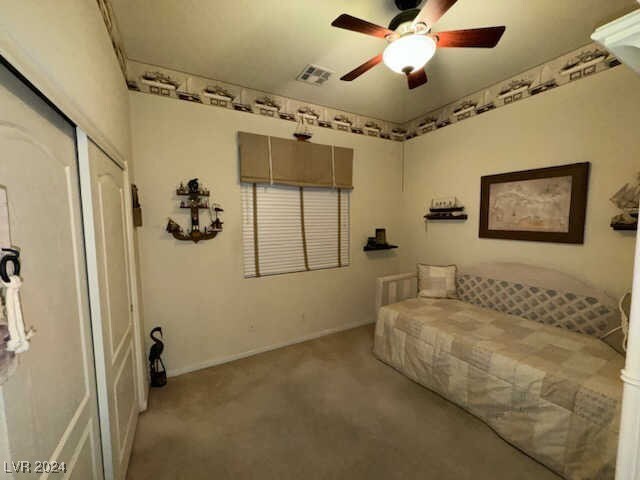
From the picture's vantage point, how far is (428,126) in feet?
11.7

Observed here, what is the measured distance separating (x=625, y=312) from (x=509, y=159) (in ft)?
5.29

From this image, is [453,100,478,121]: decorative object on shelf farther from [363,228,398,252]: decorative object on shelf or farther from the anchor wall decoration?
the anchor wall decoration

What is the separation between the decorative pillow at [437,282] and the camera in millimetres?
3070

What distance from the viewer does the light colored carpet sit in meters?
1.59

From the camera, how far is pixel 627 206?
6.45ft

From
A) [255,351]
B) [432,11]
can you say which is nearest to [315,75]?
[432,11]

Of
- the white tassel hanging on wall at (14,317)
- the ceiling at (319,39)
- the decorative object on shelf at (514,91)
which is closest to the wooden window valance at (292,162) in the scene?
the ceiling at (319,39)

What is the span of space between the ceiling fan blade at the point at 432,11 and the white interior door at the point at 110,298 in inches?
69.5

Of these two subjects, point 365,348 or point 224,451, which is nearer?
point 224,451

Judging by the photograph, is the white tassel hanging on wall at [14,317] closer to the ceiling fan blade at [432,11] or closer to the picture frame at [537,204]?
the ceiling fan blade at [432,11]

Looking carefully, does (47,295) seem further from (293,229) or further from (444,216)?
(444,216)

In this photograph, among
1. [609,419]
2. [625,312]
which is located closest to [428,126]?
[625,312]

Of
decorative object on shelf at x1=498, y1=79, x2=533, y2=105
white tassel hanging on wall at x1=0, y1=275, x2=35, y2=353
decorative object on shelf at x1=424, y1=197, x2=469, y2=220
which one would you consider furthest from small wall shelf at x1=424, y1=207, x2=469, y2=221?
white tassel hanging on wall at x1=0, y1=275, x2=35, y2=353

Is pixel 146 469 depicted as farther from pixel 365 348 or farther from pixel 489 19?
pixel 489 19
